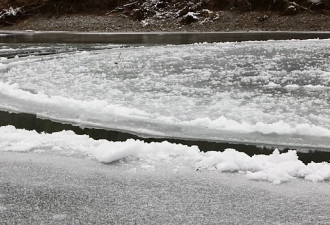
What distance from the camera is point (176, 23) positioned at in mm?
39094

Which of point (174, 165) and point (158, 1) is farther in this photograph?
point (158, 1)

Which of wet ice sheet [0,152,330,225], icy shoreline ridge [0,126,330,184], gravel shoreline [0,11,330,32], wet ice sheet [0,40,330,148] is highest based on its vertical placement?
gravel shoreline [0,11,330,32]

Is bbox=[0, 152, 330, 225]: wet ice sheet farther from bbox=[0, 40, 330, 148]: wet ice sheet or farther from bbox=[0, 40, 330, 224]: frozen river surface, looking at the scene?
bbox=[0, 40, 330, 148]: wet ice sheet

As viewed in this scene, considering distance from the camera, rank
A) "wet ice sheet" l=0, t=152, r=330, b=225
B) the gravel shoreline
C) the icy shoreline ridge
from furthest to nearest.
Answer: the gravel shoreline → the icy shoreline ridge → "wet ice sheet" l=0, t=152, r=330, b=225

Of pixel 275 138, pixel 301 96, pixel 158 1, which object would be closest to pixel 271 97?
pixel 301 96

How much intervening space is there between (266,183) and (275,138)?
2.15 meters

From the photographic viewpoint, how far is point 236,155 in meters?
6.22

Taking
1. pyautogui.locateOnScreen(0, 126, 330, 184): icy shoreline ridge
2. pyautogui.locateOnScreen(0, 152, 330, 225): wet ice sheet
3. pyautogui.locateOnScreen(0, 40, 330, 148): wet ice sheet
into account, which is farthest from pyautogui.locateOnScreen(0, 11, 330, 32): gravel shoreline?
pyautogui.locateOnScreen(0, 152, 330, 225): wet ice sheet

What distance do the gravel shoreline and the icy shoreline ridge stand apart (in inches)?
1198

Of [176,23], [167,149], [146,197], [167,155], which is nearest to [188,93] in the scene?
[167,149]

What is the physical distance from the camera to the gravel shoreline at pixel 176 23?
35.6 m

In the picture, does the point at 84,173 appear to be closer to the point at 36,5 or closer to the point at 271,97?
the point at 271,97

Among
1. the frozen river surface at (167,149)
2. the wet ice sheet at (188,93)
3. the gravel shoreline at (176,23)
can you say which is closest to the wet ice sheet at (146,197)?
the frozen river surface at (167,149)

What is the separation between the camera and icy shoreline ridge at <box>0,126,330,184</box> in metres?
5.79
